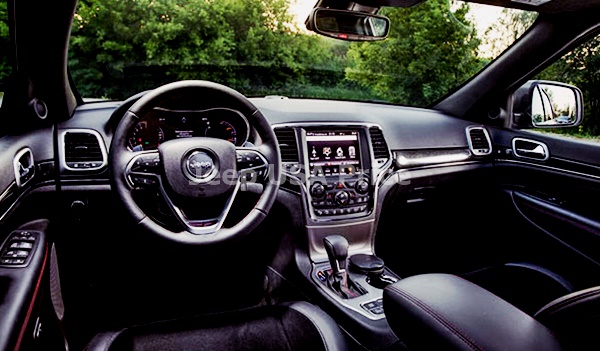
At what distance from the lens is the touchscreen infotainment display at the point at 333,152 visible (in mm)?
2535

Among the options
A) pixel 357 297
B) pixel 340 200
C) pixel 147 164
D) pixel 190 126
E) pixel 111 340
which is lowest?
pixel 357 297

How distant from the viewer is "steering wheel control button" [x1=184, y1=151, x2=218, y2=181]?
5.97 ft

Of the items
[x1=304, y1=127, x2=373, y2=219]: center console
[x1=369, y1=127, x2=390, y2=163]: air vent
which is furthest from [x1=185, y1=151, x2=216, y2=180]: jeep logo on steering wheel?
[x1=369, y1=127, x2=390, y2=163]: air vent

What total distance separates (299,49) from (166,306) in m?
2.47

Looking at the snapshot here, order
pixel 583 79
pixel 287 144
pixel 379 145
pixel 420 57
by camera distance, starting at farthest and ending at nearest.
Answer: pixel 420 57
pixel 583 79
pixel 379 145
pixel 287 144

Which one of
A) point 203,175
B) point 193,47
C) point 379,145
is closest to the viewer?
point 203,175

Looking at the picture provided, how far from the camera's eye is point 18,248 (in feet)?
5.75

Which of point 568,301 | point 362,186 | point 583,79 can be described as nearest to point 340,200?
point 362,186

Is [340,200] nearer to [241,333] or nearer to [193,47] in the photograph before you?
[241,333]

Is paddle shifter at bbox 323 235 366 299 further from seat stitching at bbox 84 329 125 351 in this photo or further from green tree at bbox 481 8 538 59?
green tree at bbox 481 8 538 59

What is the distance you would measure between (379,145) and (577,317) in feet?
5.88

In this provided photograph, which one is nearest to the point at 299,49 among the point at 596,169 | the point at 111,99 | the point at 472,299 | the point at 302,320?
the point at 111,99

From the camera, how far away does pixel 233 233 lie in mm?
1810

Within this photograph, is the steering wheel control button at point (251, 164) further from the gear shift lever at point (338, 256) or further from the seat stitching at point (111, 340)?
the seat stitching at point (111, 340)
